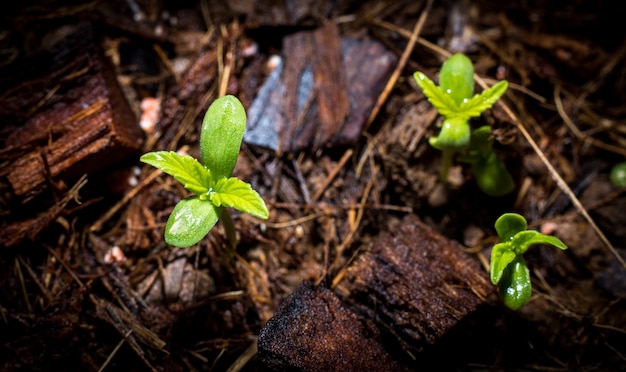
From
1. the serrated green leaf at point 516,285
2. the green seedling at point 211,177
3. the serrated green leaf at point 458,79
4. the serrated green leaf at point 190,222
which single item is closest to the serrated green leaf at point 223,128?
the green seedling at point 211,177

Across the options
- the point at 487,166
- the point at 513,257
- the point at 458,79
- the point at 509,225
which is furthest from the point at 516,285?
the point at 458,79

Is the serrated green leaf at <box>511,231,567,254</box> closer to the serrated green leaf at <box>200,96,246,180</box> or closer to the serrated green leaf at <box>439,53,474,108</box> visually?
the serrated green leaf at <box>439,53,474,108</box>

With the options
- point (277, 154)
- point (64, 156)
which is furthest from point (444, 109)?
point (64, 156)

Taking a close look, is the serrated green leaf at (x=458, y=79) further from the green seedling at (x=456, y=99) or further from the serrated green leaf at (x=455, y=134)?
the serrated green leaf at (x=455, y=134)

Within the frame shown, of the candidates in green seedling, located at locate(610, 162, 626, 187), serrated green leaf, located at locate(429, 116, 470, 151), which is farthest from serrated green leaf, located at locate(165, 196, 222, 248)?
green seedling, located at locate(610, 162, 626, 187)

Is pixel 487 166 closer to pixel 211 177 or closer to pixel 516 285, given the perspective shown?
pixel 516 285

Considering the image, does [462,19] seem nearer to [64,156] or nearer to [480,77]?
[480,77]

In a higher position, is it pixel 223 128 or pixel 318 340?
pixel 223 128

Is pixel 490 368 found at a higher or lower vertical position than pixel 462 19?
lower
